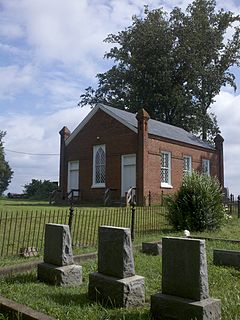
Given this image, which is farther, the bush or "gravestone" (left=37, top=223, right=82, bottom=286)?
the bush

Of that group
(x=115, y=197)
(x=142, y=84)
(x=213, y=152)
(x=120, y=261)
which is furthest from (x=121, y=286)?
(x=142, y=84)

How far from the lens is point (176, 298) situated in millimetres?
4652

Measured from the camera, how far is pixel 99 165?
28.8 metres

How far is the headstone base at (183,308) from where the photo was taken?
439 cm

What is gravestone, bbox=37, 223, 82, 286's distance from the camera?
632cm

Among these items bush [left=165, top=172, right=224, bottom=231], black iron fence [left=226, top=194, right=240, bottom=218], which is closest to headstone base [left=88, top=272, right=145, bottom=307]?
bush [left=165, top=172, right=224, bottom=231]

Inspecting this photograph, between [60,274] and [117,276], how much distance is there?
125 centimetres

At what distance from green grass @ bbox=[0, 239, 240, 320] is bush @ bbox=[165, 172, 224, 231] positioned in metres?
6.14

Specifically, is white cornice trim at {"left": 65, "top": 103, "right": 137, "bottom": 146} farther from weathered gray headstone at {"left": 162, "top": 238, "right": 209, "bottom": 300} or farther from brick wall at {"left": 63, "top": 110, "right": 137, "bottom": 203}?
weathered gray headstone at {"left": 162, "top": 238, "right": 209, "bottom": 300}

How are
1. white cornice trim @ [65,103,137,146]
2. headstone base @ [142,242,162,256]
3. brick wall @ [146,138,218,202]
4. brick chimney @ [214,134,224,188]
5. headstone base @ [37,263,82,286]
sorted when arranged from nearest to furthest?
1. headstone base @ [37,263,82,286]
2. headstone base @ [142,242,162,256]
3. brick wall @ [146,138,218,202]
4. white cornice trim @ [65,103,137,146]
5. brick chimney @ [214,134,224,188]

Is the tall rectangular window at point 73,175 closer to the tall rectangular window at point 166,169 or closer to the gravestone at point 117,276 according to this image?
the tall rectangular window at point 166,169

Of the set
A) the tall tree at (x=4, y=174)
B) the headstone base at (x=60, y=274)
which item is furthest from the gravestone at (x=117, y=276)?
the tall tree at (x=4, y=174)

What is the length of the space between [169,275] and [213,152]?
30042mm

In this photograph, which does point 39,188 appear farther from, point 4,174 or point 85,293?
point 85,293
